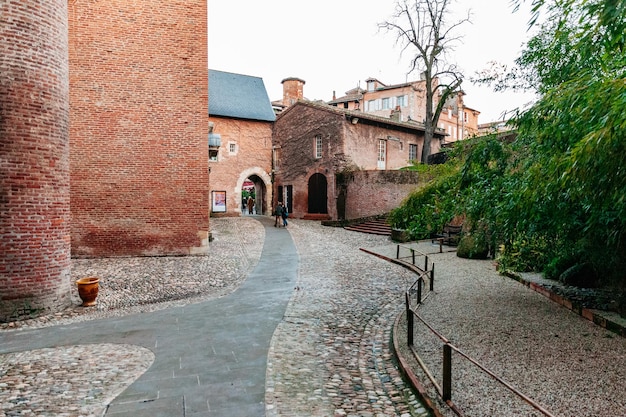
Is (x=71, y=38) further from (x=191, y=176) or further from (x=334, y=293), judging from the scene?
(x=334, y=293)

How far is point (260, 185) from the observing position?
1219 inches

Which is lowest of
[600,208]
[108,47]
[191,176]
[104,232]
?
[104,232]

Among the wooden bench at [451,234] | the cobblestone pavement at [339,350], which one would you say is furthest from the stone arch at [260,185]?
the cobblestone pavement at [339,350]

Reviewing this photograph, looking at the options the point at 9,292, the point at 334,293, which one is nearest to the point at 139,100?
the point at 9,292

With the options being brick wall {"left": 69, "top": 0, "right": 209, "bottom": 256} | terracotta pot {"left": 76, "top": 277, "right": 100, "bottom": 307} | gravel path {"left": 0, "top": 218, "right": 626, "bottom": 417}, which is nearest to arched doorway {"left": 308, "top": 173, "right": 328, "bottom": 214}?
brick wall {"left": 69, "top": 0, "right": 209, "bottom": 256}

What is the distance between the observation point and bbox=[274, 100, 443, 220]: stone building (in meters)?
21.9

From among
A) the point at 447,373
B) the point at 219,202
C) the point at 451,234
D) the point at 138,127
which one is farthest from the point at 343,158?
the point at 447,373

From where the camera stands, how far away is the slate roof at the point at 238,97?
2770 centimetres

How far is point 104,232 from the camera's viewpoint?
12344 mm

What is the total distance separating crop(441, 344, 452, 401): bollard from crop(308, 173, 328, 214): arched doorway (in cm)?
2053

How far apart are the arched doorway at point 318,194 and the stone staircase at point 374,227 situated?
3.19 m

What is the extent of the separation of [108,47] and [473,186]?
1131cm

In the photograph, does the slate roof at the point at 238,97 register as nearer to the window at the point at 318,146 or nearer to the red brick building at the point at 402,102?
the window at the point at 318,146

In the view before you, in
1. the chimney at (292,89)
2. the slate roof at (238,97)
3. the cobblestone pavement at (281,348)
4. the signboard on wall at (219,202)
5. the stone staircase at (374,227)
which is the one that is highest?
the chimney at (292,89)
